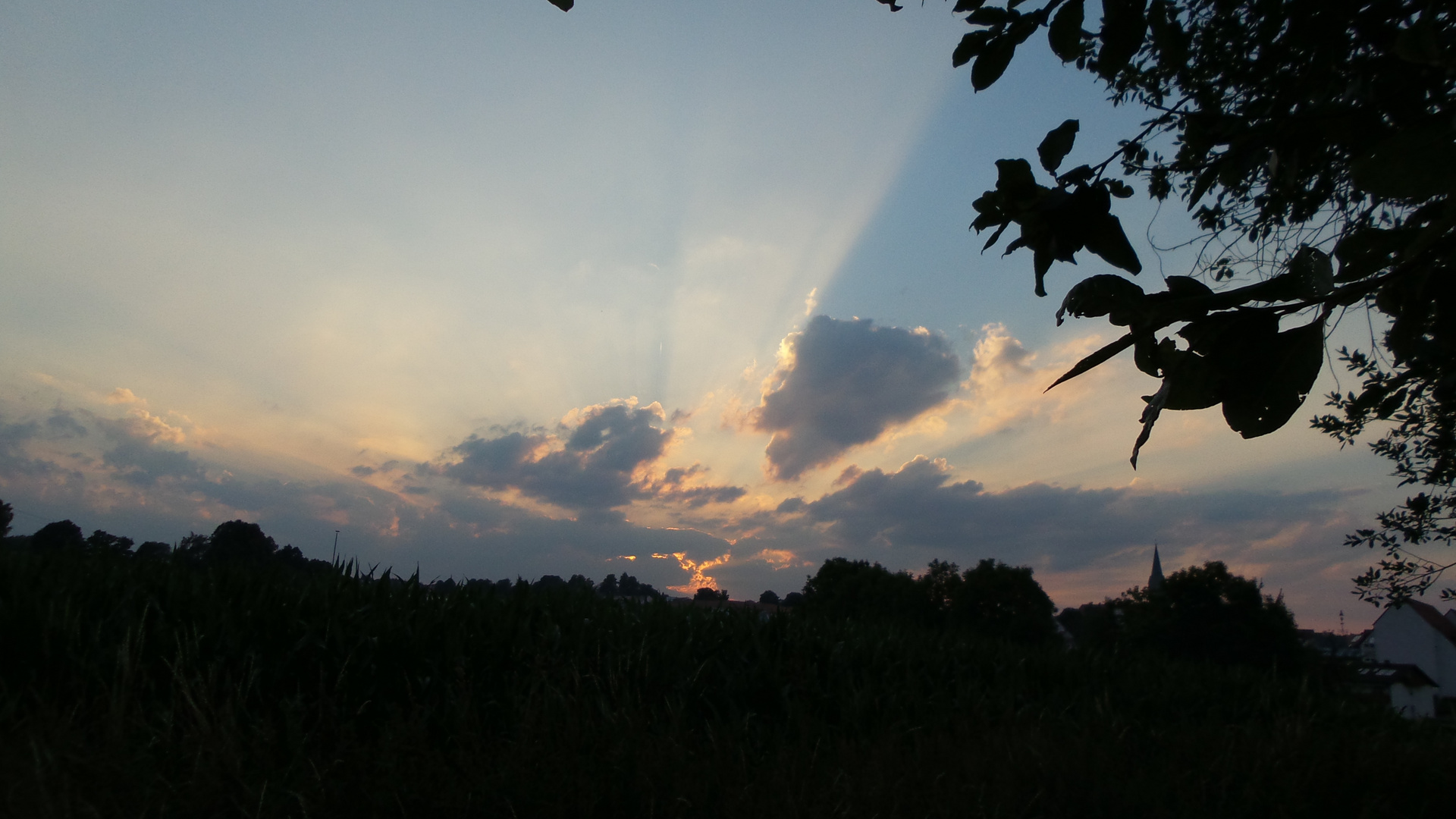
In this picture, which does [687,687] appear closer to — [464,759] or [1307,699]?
[464,759]

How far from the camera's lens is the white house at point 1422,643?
39.5 m

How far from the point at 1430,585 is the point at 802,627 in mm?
5351

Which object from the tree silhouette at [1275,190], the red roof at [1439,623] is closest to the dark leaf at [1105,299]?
the tree silhouette at [1275,190]

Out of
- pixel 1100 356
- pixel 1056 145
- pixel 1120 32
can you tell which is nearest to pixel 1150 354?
pixel 1100 356

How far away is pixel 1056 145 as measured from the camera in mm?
1582

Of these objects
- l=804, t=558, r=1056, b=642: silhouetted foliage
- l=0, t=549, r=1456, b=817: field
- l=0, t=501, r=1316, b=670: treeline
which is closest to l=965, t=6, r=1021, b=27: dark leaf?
l=0, t=549, r=1456, b=817: field

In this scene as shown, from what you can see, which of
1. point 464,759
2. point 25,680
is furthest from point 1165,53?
point 25,680

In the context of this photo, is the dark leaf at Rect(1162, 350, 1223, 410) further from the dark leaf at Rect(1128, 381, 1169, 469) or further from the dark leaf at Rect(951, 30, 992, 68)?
the dark leaf at Rect(951, 30, 992, 68)

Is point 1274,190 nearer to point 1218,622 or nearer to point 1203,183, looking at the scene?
point 1203,183

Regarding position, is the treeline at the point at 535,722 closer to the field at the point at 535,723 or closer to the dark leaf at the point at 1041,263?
the field at the point at 535,723

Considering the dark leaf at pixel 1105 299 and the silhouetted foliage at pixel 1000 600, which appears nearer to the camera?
the dark leaf at pixel 1105 299

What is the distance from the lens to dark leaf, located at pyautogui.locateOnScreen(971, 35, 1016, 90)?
1.81 meters

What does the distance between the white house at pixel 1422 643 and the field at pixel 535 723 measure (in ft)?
141

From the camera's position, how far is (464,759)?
13.4ft
